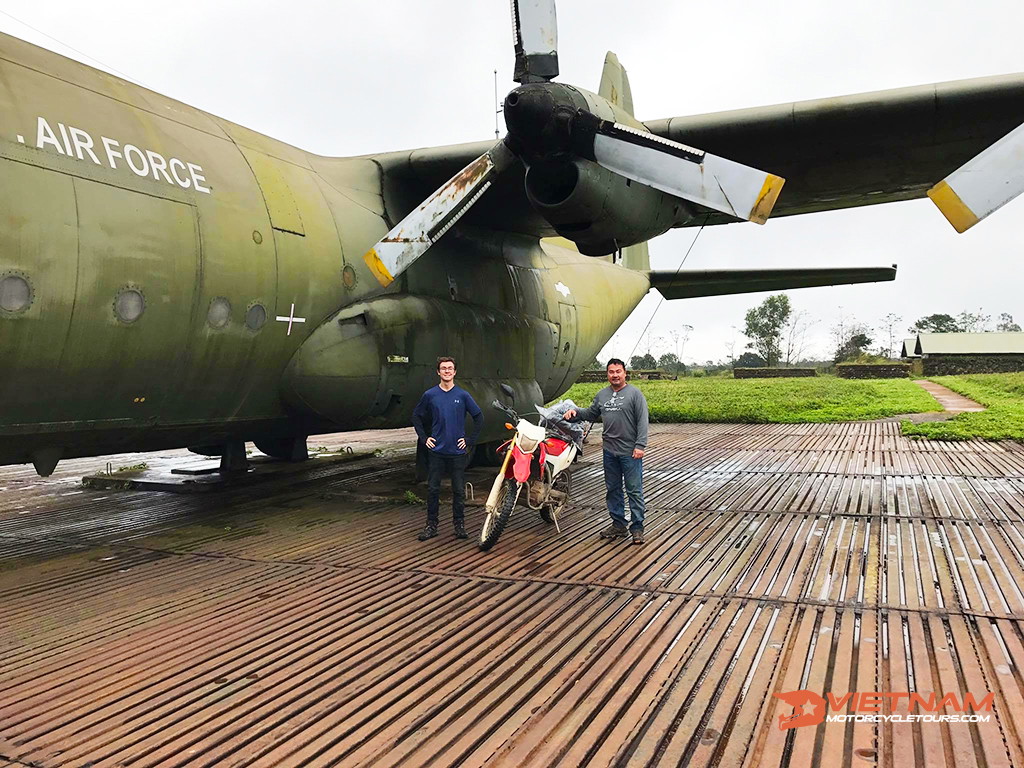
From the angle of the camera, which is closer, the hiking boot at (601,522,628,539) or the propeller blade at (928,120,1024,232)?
the propeller blade at (928,120,1024,232)

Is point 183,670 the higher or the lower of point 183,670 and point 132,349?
the lower

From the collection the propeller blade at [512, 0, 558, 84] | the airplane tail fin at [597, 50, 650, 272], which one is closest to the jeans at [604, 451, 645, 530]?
the propeller blade at [512, 0, 558, 84]

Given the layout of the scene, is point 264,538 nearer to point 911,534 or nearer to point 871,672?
point 871,672

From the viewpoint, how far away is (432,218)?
7.59 metres

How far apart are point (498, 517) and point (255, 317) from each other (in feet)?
9.86

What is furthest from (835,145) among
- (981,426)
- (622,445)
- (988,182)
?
(981,426)

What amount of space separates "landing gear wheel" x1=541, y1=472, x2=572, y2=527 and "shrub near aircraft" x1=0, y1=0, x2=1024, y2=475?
222 centimetres

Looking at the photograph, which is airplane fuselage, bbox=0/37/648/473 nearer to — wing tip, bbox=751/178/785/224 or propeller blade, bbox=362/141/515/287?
propeller blade, bbox=362/141/515/287

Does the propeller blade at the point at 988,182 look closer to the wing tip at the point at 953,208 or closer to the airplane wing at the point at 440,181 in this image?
the wing tip at the point at 953,208

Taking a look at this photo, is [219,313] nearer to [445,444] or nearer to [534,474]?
[445,444]

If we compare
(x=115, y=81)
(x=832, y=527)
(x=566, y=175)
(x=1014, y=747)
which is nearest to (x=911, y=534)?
(x=832, y=527)

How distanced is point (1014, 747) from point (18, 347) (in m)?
6.27

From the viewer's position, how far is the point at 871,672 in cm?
351

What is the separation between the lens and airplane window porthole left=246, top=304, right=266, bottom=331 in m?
6.72
